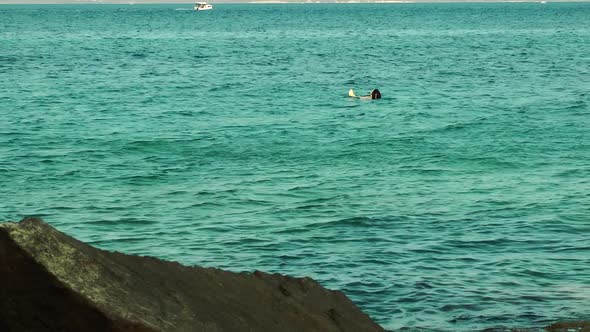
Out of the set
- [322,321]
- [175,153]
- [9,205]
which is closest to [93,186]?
[9,205]

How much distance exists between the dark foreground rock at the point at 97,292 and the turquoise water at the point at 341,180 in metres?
5.04

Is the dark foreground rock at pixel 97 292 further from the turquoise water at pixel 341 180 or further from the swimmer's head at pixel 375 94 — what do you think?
the swimmer's head at pixel 375 94

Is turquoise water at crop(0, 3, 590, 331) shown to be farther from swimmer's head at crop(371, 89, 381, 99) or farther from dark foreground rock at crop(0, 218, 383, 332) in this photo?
dark foreground rock at crop(0, 218, 383, 332)

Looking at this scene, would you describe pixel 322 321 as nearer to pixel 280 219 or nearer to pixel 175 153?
pixel 280 219

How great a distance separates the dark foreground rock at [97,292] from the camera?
16.1 ft

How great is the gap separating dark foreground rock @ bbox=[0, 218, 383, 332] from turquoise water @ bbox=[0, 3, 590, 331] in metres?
5.04

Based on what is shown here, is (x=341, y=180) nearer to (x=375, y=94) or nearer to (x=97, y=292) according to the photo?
(x=97, y=292)

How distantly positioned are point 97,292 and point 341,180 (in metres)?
15.7

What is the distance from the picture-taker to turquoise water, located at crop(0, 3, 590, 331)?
13016 millimetres

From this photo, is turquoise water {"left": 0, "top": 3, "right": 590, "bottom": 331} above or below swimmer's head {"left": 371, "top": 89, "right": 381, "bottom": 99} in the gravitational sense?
above

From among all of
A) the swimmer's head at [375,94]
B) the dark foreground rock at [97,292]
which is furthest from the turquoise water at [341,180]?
the dark foreground rock at [97,292]

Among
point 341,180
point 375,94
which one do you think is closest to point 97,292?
point 341,180

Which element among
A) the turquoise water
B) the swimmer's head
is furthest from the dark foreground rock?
the swimmer's head

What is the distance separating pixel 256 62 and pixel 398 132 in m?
32.0
